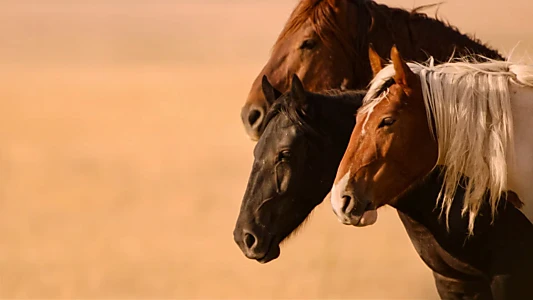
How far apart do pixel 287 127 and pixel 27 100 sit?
13.2 m

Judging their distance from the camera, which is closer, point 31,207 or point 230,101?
point 31,207

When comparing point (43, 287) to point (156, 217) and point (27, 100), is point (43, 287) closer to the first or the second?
point (156, 217)

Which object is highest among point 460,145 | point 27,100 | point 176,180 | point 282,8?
point 460,145

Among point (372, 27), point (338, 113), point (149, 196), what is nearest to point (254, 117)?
point (372, 27)

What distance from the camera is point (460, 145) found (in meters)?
3.40

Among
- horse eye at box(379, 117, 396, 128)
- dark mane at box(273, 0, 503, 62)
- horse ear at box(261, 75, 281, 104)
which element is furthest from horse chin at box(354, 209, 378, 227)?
dark mane at box(273, 0, 503, 62)

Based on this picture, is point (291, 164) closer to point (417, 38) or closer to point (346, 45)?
point (346, 45)

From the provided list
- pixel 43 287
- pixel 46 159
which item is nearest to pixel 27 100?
pixel 46 159

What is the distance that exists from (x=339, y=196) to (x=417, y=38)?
164cm

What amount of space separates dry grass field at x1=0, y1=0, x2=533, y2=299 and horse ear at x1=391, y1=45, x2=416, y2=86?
178 centimetres

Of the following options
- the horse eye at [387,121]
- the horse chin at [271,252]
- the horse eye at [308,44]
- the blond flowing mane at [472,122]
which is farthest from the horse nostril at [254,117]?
the horse eye at [387,121]

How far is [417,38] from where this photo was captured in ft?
15.5

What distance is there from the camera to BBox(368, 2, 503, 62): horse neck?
15.3 ft

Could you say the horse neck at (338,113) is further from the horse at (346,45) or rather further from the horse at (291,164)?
the horse at (346,45)
